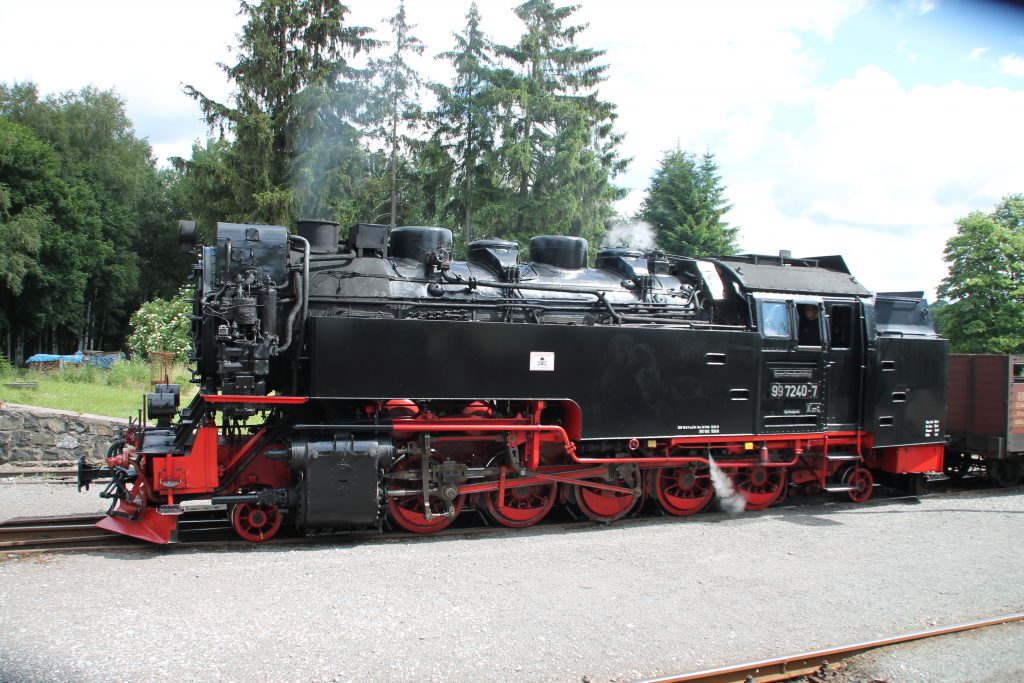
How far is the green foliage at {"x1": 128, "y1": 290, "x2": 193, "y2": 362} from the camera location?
1927 cm

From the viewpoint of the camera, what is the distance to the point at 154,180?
43.5 metres

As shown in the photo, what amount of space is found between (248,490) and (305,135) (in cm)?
1481

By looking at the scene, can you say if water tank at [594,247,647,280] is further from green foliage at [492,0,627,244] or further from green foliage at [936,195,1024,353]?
green foliage at [936,195,1024,353]

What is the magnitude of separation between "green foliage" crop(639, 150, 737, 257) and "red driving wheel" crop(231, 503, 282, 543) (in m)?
Result: 18.0

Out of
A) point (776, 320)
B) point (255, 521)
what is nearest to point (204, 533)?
point (255, 521)

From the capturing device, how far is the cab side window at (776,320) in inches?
315

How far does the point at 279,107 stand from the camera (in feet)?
63.7

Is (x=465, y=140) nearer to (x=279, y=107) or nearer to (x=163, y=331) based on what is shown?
(x=279, y=107)

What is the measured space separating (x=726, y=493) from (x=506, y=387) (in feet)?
9.54

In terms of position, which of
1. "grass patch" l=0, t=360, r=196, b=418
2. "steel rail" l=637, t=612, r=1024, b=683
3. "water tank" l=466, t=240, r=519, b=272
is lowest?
"steel rail" l=637, t=612, r=1024, b=683

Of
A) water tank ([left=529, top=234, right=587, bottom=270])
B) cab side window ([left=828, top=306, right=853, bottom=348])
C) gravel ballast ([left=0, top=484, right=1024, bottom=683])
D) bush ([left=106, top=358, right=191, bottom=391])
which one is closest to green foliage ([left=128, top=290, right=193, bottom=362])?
bush ([left=106, top=358, right=191, bottom=391])

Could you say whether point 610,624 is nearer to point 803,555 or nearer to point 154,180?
point 803,555

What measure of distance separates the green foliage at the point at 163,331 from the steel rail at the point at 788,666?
17164mm

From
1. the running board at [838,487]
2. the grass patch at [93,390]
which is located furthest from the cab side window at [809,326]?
the grass patch at [93,390]
